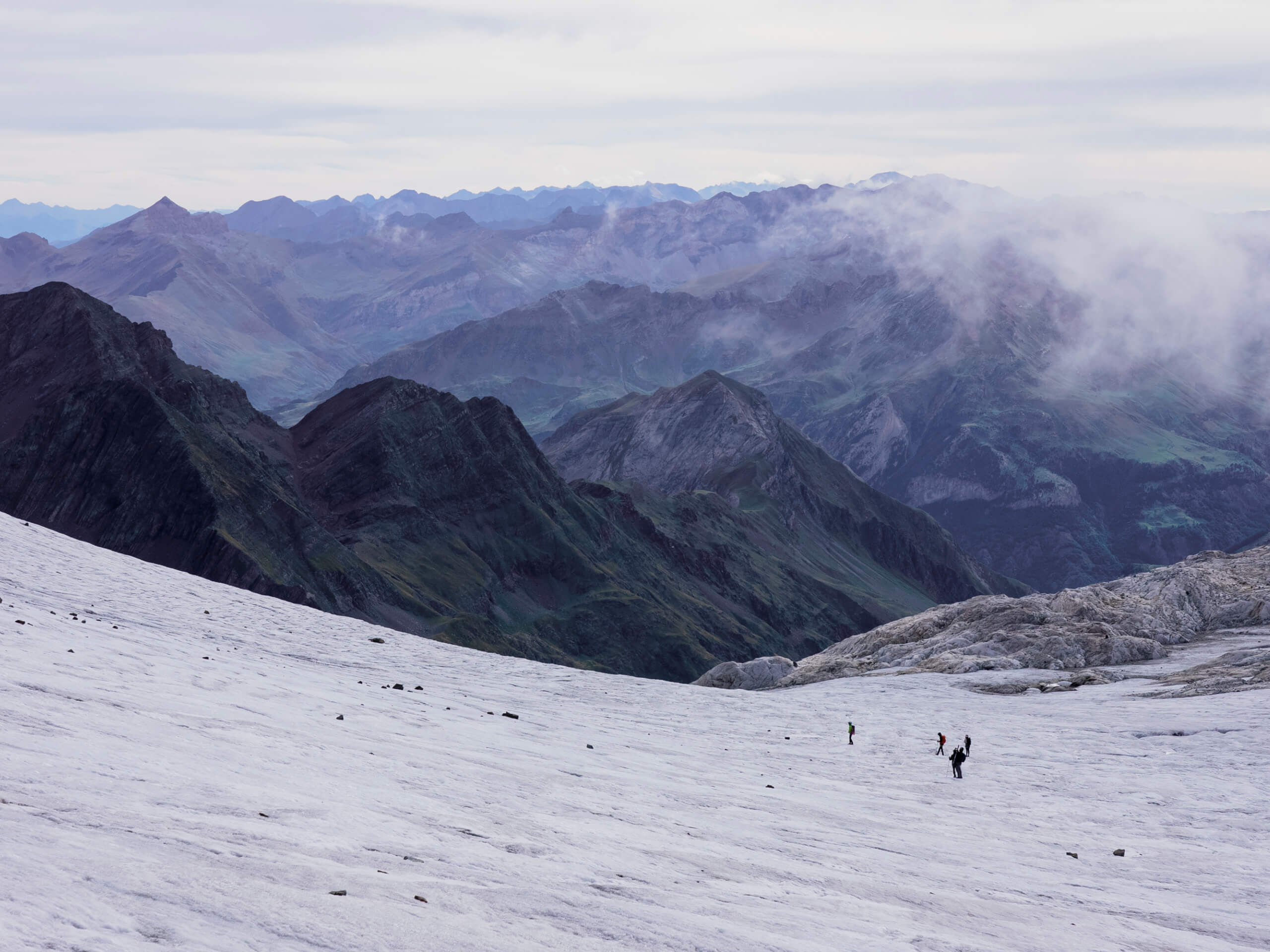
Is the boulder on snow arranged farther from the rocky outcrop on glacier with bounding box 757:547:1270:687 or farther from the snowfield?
the snowfield

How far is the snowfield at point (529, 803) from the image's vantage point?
53.3 feet

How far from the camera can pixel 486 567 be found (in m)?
164

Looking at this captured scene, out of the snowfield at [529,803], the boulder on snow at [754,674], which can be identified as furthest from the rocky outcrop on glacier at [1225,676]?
the boulder on snow at [754,674]

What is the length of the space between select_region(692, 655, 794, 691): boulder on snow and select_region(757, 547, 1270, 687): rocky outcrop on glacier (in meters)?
0.98

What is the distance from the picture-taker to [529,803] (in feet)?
87.8

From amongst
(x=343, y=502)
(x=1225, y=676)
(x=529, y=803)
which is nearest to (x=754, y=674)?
(x=1225, y=676)

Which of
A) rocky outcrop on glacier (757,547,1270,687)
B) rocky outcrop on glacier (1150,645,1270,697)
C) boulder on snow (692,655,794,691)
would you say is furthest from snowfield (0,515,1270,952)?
boulder on snow (692,655,794,691)

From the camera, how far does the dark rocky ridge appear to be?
135500mm

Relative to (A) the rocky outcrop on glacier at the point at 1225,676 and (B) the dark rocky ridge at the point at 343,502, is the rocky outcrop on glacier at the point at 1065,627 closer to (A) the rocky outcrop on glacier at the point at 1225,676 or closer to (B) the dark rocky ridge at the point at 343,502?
(A) the rocky outcrop on glacier at the point at 1225,676

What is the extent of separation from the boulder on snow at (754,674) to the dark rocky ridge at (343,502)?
63.4m

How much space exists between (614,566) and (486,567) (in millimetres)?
26385

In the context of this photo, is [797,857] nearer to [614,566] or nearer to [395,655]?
[395,655]

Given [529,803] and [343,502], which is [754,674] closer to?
[529,803]

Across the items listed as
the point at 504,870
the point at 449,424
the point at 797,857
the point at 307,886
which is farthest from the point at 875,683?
the point at 449,424
